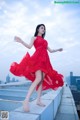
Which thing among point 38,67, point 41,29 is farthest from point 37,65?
point 41,29

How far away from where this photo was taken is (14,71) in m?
3.32

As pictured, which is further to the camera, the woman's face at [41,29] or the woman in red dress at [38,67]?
the woman's face at [41,29]

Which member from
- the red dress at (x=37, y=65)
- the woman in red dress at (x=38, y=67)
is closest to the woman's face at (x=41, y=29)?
the woman in red dress at (x=38, y=67)

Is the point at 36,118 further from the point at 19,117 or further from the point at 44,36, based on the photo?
the point at 44,36

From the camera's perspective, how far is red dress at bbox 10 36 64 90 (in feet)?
10.9

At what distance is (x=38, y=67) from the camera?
11.0 feet

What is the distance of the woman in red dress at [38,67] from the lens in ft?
10.9

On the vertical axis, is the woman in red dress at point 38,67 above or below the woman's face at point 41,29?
below

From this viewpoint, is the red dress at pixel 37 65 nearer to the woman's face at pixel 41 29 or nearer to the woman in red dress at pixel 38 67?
the woman in red dress at pixel 38 67

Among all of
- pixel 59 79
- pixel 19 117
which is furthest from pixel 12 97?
pixel 19 117

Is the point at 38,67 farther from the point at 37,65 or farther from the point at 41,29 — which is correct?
the point at 41,29

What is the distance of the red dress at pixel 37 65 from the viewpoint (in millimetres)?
3332

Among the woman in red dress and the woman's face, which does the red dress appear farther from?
the woman's face

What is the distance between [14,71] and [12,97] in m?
5.42
